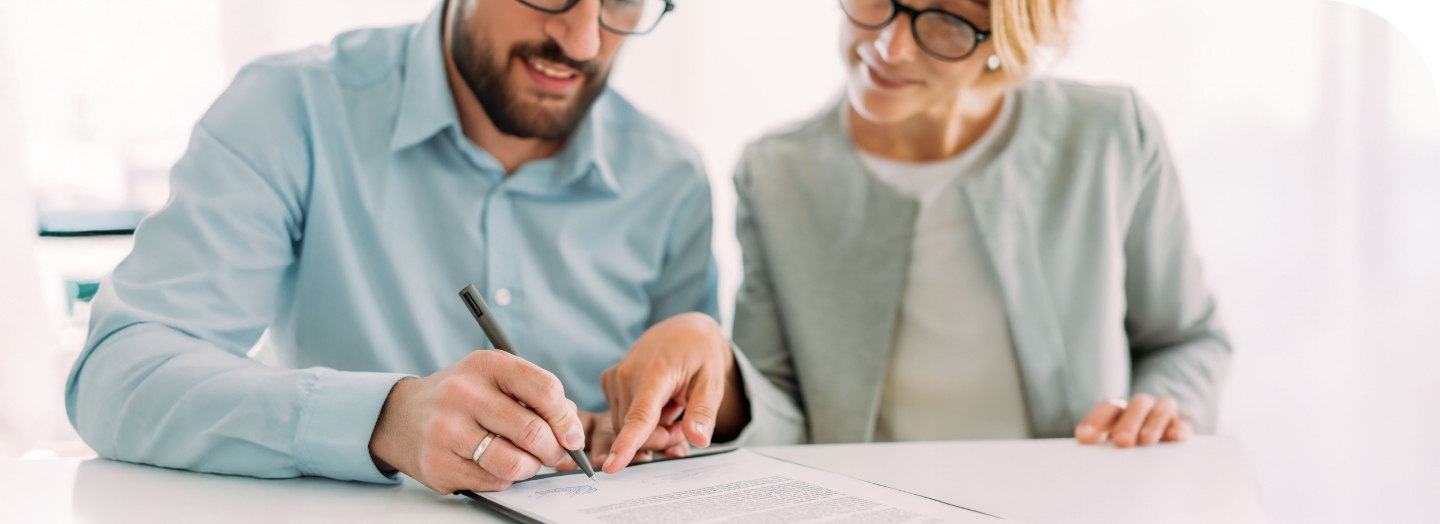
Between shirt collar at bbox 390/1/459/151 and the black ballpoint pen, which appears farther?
shirt collar at bbox 390/1/459/151

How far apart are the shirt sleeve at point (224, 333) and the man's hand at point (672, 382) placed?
21 cm

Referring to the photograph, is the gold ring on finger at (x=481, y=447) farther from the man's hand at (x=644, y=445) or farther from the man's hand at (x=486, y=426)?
the man's hand at (x=644, y=445)

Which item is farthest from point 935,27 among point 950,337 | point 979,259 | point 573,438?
point 573,438

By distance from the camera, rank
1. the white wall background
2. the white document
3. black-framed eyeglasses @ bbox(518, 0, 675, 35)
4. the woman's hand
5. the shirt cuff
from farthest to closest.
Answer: the white wall background < black-framed eyeglasses @ bbox(518, 0, 675, 35) < the woman's hand < the shirt cuff < the white document

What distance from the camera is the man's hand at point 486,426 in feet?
1.98

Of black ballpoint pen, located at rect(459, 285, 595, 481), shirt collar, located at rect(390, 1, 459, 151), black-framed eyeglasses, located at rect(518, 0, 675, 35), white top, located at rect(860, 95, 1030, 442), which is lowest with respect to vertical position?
white top, located at rect(860, 95, 1030, 442)

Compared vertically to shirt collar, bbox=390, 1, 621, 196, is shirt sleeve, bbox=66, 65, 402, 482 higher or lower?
lower

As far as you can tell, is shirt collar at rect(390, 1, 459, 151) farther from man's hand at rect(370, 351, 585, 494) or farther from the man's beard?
man's hand at rect(370, 351, 585, 494)

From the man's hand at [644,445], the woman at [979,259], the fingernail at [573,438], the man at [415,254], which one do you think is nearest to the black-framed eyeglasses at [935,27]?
the woman at [979,259]

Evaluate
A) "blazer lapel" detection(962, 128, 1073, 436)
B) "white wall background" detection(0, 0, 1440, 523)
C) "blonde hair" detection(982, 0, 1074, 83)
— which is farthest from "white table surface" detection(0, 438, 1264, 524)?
"white wall background" detection(0, 0, 1440, 523)

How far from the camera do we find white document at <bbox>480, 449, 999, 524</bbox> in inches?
21.7

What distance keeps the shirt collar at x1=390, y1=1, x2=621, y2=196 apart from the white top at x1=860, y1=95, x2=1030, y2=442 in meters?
0.46

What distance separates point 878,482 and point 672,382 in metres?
0.22

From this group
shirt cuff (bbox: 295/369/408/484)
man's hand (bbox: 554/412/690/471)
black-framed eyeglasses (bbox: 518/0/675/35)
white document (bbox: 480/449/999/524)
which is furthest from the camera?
black-framed eyeglasses (bbox: 518/0/675/35)
